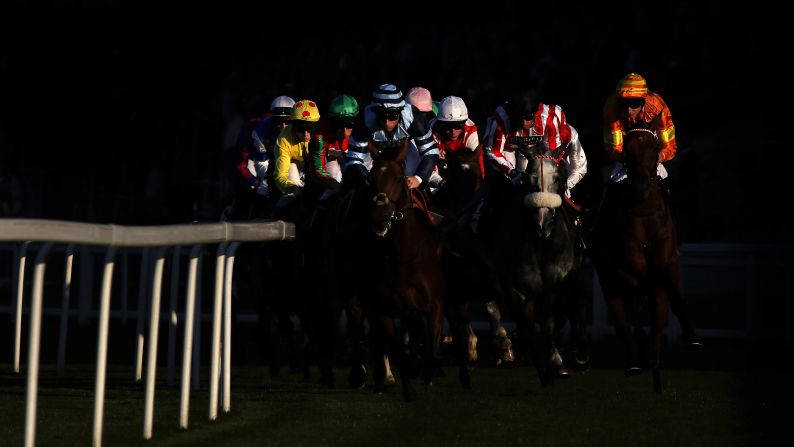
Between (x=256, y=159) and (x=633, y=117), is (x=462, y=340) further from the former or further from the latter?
(x=256, y=159)

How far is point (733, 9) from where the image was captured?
21.6 metres

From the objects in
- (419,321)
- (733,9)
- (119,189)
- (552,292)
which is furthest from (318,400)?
(119,189)

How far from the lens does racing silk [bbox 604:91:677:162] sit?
13.8m

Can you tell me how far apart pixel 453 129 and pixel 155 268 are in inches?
220

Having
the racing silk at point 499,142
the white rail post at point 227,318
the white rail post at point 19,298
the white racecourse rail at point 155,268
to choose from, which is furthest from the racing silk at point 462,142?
the white rail post at point 227,318

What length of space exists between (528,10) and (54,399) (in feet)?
40.6

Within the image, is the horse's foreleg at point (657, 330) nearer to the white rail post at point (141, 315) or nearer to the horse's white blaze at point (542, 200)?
the horse's white blaze at point (542, 200)

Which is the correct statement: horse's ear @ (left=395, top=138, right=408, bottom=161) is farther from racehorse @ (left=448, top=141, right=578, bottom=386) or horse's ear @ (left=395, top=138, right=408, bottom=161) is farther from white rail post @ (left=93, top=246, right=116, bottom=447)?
white rail post @ (left=93, top=246, right=116, bottom=447)

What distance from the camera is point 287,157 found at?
15.2m

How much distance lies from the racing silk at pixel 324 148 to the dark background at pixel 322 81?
5900 mm

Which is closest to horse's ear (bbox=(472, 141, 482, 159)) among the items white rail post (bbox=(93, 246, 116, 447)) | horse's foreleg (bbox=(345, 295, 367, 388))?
horse's foreleg (bbox=(345, 295, 367, 388))

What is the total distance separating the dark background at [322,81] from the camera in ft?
68.4

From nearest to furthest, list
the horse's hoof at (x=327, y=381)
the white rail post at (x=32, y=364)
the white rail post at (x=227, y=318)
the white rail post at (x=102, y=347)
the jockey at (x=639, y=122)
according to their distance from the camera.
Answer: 1. the white rail post at (x=32, y=364)
2. the white rail post at (x=102, y=347)
3. the white rail post at (x=227, y=318)
4. the horse's hoof at (x=327, y=381)
5. the jockey at (x=639, y=122)

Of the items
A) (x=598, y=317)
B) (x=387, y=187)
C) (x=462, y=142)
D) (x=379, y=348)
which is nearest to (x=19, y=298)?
(x=387, y=187)
